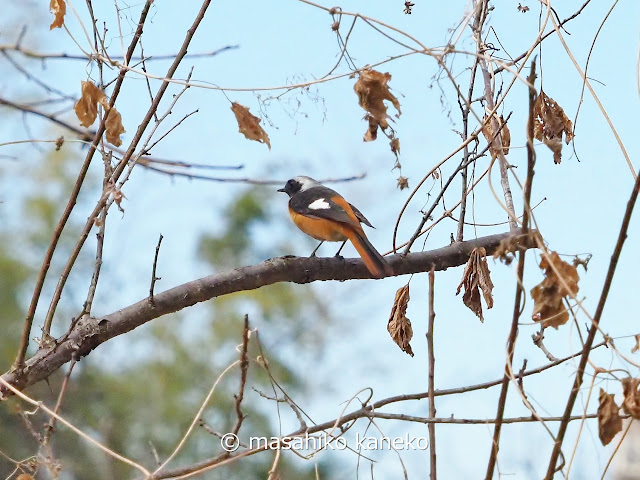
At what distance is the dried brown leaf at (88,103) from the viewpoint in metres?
1.89

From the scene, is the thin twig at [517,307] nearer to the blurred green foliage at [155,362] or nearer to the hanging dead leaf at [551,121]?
the hanging dead leaf at [551,121]

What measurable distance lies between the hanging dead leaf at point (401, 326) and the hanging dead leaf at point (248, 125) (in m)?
0.68

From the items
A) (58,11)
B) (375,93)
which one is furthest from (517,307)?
(58,11)

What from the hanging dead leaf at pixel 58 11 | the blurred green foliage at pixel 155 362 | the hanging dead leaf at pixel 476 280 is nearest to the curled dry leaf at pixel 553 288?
the hanging dead leaf at pixel 476 280

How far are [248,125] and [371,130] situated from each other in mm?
306

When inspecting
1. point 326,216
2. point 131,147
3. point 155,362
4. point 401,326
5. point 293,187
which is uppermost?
point 155,362

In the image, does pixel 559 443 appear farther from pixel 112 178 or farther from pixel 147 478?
pixel 112 178

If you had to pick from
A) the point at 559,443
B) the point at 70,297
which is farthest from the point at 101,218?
the point at 70,297

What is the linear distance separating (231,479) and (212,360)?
2.48m

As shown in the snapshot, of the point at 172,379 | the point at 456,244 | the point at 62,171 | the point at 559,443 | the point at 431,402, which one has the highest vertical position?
the point at 62,171

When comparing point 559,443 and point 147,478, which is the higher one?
point 147,478

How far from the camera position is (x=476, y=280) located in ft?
7.37

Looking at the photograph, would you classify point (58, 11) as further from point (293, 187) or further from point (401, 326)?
point (293, 187)

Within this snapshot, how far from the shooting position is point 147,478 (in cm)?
151
